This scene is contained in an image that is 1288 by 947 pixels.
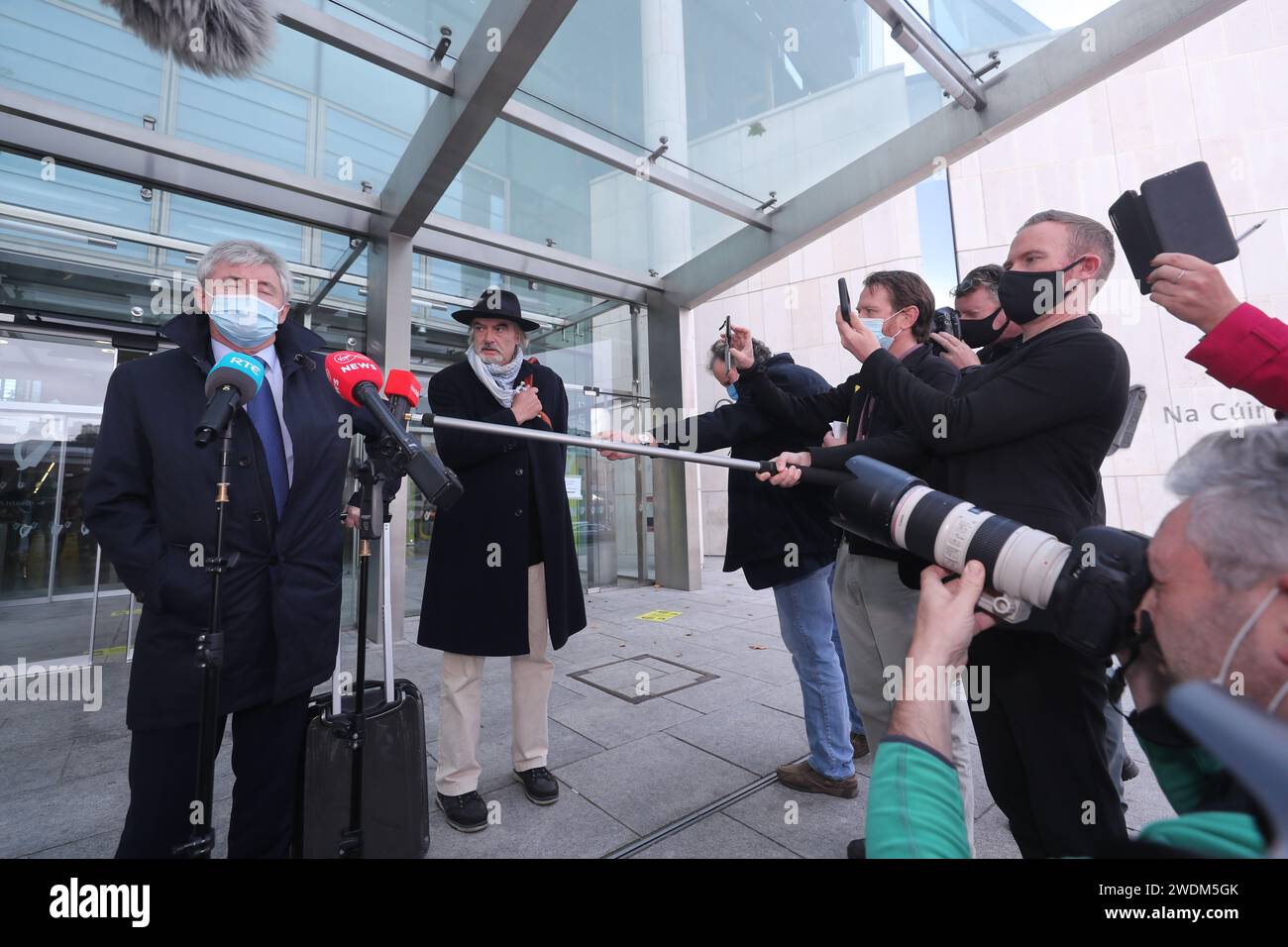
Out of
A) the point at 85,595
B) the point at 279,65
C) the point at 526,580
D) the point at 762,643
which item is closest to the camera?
the point at 526,580

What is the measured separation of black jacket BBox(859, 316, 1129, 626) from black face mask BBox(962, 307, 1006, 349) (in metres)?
0.78

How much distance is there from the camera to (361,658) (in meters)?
1.72

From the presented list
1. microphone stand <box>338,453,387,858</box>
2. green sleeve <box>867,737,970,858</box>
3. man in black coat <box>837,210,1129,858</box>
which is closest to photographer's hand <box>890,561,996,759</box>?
green sleeve <box>867,737,970,858</box>

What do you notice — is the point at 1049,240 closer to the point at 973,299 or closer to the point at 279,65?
the point at 973,299

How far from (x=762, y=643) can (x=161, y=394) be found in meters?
4.69

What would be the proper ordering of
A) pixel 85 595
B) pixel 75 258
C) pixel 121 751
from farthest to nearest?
pixel 85 595, pixel 75 258, pixel 121 751

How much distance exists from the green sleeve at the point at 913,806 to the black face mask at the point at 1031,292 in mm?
1298

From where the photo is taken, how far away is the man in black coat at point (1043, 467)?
1.26 m

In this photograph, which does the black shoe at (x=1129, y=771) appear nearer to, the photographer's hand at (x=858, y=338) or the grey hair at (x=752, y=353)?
the photographer's hand at (x=858, y=338)

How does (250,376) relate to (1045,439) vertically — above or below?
above

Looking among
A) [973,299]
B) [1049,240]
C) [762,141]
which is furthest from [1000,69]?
[1049,240]

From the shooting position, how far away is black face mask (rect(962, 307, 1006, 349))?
2.25 metres

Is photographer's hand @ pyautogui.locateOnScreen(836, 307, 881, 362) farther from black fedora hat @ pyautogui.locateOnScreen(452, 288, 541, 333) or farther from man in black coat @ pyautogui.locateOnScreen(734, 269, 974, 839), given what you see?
black fedora hat @ pyautogui.locateOnScreen(452, 288, 541, 333)

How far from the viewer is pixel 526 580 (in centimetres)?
253
